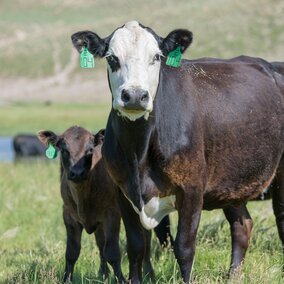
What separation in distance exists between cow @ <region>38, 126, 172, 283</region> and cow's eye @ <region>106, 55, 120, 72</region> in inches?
90.4

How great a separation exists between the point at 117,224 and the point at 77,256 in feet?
1.82

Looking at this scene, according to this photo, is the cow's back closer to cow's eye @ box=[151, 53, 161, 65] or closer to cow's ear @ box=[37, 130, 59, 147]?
cow's eye @ box=[151, 53, 161, 65]

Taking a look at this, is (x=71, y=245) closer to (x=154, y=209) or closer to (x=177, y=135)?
(x=154, y=209)

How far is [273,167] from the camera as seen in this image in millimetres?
8211

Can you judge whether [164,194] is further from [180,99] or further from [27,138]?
[27,138]

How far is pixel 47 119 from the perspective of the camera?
48.9 meters

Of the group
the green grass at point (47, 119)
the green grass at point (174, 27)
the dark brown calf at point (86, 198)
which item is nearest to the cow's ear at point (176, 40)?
the dark brown calf at point (86, 198)

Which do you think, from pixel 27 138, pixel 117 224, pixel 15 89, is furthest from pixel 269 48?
pixel 117 224

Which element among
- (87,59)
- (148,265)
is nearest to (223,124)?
(87,59)

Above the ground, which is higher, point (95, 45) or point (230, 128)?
point (95, 45)

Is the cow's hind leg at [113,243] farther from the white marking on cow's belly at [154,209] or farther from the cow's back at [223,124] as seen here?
the cow's back at [223,124]

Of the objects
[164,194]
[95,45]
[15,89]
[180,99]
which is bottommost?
[15,89]

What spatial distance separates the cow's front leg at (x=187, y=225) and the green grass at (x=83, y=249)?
17 centimetres

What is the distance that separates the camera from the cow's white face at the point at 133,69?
21.3 ft
